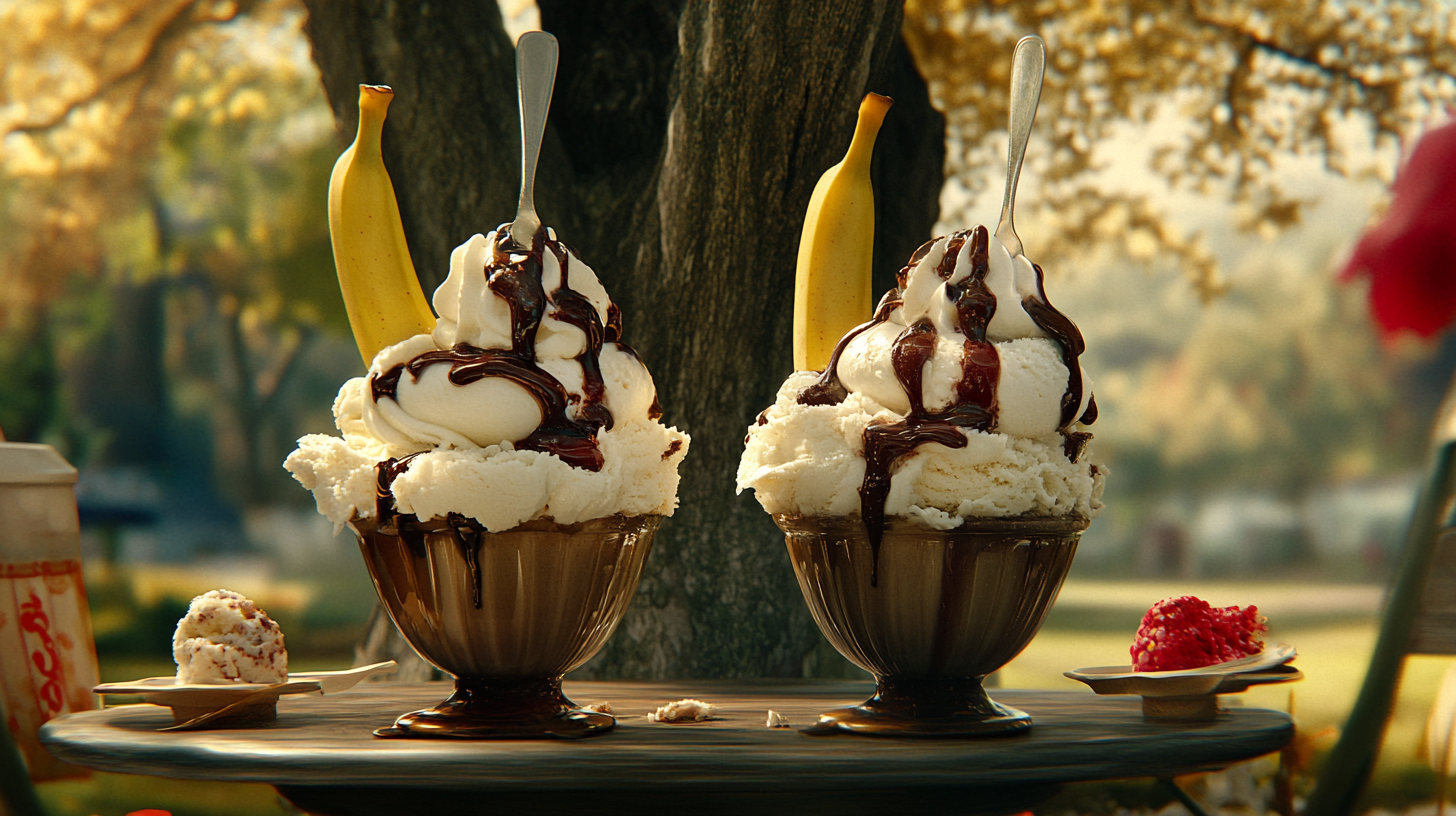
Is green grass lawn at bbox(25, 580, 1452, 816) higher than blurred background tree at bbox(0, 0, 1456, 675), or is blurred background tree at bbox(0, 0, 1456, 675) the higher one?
blurred background tree at bbox(0, 0, 1456, 675)

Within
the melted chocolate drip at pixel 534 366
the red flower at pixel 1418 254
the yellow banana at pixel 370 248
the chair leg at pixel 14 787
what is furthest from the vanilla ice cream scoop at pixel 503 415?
the red flower at pixel 1418 254

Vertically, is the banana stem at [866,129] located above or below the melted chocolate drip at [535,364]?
above

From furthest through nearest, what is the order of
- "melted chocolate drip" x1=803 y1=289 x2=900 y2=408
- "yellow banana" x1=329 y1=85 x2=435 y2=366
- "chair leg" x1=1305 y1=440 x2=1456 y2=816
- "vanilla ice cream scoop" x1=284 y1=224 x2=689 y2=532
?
1. "yellow banana" x1=329 y1=85 x2=435 y2=366
2. "melted chocolate drip" x1=803 y1=289 x2=900 y2=408
3. "vanilla ice cream scoop" x1=284 y1=224 x2=689 y2=532
4. "chair leg" x1=1305 y1=440 x2=1456 y2=816

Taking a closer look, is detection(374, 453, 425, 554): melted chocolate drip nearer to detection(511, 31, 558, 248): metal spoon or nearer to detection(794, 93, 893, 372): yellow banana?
detection(511, 31, 558, 248): metal spoon

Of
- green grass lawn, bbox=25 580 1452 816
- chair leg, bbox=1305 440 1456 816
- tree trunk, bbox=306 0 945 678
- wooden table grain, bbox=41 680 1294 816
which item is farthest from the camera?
green grass lawn, bbox=25 580 1452 816

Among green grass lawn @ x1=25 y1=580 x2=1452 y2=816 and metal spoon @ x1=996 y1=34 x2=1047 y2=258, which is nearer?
metal spoon @ x1=996 y1=34 x2=1047 y2=258

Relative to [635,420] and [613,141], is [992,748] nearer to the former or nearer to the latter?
[635,420]

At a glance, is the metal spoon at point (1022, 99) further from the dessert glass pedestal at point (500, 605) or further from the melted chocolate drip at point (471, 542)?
the melted chocolate drip at point (471, 542)

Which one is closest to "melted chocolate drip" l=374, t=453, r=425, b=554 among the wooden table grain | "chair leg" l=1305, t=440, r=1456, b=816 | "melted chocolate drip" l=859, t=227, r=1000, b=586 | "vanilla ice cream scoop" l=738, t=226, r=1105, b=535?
the wooden table grain
